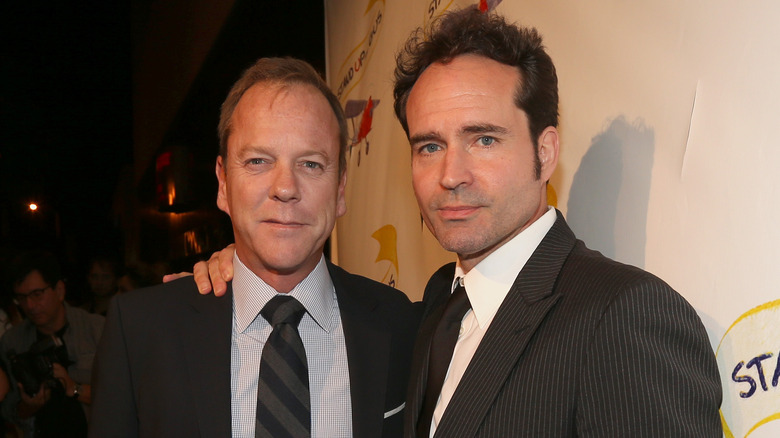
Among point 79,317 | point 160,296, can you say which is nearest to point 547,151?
point 160,296

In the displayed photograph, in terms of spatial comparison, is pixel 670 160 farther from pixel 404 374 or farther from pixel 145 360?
pixel 145 360

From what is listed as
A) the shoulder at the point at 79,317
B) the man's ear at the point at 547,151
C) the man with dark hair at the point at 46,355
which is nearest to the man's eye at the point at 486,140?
the man's ear at the point at 547,151

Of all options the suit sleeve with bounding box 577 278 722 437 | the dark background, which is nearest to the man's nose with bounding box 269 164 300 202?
the suit sleeve with bounding box 577 278 722 437

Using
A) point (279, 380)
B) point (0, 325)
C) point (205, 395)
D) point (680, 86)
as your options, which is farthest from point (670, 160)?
point (0, 325)

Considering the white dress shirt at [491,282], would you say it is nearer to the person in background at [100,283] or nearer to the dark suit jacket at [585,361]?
the dark suit jacket at [585,361]

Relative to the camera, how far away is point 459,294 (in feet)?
4.66

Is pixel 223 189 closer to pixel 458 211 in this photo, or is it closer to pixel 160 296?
pixel 160 296

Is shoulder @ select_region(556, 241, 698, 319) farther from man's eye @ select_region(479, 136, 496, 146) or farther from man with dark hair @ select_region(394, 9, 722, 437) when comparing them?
man's eye @ select_region(479, 136, 496, 146)

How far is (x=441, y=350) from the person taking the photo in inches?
53.5

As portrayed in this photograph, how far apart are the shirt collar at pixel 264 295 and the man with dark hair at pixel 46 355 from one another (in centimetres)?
206

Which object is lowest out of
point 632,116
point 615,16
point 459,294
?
point 459,294

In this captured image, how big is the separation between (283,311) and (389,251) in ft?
4.39

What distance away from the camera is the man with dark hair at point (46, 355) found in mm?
3213

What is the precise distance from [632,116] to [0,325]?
3531 mm
